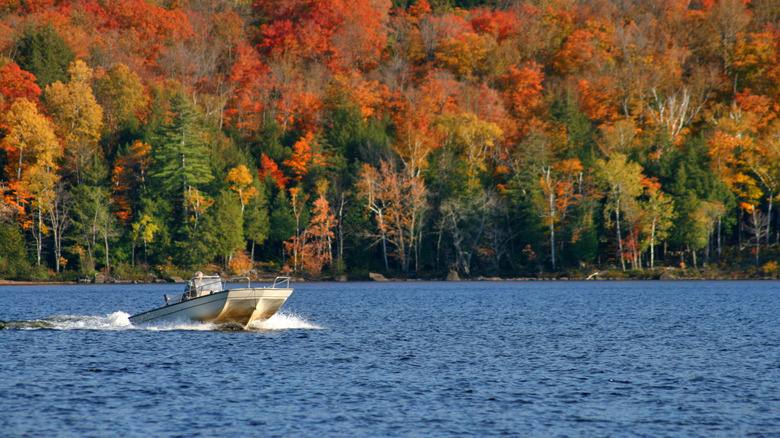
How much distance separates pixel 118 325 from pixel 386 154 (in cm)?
6043

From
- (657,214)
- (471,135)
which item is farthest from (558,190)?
(471,135)

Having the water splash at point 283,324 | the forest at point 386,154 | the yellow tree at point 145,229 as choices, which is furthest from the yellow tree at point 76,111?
the water splash at point 283,324

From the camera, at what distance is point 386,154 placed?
94.3 m

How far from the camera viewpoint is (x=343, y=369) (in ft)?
79.9

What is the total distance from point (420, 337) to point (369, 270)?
58784mm

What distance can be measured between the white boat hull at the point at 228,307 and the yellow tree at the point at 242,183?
184 ft

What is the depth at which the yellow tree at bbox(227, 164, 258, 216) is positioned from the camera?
89875 millimetres

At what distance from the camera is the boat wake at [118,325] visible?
34.3 meters

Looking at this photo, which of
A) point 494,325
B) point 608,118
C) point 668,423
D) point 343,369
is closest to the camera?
point 668,423

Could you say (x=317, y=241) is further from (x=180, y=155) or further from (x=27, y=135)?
(x=27, y=135)

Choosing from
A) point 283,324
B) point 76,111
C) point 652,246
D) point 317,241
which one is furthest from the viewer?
point 317,241

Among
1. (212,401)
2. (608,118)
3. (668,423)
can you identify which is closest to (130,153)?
(608,118)

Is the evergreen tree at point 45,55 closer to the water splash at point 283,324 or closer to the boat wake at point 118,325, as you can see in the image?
the boat wake at point 118,325

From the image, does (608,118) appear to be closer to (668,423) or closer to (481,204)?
(481,204)
